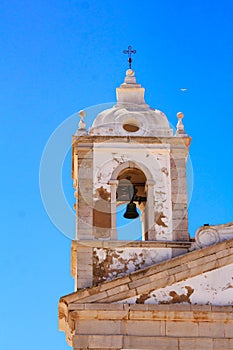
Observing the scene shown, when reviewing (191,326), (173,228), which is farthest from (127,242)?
(191,326)

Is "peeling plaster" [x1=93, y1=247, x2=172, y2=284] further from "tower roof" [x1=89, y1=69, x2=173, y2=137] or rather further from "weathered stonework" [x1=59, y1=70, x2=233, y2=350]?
"tower roof" [x1=89, y1=69, x2=173, y2=137]

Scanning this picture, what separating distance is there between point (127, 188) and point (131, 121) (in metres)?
1.37

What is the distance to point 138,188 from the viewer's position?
19.4 meters

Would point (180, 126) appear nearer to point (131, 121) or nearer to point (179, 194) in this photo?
point (131, 121)

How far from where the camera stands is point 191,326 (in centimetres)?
1650

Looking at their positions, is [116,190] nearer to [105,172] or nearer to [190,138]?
[105,172]

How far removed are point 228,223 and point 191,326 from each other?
7.23 ft

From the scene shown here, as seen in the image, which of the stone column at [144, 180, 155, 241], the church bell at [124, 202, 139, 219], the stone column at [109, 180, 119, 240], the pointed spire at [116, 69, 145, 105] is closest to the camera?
the stone column at [109, 180, 119, 240]

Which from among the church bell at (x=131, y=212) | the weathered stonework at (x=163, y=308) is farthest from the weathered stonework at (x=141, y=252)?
the church bell at (x=131, y=212)

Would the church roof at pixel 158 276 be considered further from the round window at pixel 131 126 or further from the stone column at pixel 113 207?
the round window at pixel 131 126

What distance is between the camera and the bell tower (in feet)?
58.0

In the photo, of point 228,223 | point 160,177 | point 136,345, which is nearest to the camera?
point 136,345

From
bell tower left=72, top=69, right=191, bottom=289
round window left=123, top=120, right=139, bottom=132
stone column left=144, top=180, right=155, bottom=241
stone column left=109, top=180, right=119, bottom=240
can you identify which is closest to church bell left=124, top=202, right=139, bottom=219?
bell tower left=72, top=69, right=191, bottom=289

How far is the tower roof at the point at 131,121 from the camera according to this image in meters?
19.2
